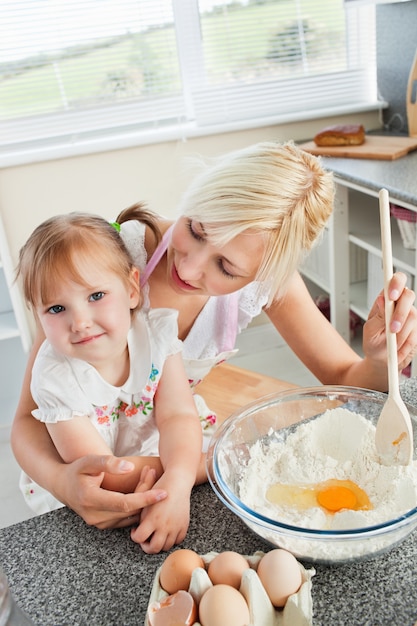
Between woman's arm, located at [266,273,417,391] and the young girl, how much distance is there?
33 centimetres

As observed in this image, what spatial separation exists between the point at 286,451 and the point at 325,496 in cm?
10

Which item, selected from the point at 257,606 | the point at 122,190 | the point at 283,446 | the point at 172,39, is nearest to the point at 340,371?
the point at 283,446

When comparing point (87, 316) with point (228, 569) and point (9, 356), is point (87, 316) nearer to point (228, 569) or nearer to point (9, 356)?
point (228, 569)

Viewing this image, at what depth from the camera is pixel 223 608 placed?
491mm

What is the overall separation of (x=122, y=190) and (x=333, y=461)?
6.60 ft

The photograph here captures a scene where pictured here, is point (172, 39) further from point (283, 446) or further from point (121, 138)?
point (283, 446)

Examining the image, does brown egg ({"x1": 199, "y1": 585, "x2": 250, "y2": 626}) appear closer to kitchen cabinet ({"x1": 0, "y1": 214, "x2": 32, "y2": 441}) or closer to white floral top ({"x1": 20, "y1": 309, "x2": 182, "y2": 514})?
white floral top ({"x1": 20, "y1": 309, "x2": 182, "y2": 514})

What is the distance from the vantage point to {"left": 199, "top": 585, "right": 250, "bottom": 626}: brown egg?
1.60 feet

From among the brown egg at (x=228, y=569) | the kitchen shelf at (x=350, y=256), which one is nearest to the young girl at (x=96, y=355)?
the brown egg at (x=228, y=569)

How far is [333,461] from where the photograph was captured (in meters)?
0.73

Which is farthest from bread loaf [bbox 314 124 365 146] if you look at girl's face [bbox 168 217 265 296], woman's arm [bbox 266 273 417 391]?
girl's face [bbox 168 217 265 296]

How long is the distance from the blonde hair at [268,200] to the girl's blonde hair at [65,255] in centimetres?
16

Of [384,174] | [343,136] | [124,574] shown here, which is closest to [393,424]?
[124,574]

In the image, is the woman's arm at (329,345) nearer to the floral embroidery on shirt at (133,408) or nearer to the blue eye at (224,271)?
the blue eye at (224,271)
